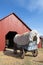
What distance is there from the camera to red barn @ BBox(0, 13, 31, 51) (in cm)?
2886

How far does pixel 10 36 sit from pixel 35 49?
15.9 metres

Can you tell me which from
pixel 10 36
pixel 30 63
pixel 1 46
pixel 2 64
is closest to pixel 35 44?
pixel 30 63

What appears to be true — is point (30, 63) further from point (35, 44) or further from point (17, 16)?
point (17, 16)

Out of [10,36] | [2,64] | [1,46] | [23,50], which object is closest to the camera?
[2,64]

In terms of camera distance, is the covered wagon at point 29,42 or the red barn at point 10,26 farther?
the red barn at point 10,26

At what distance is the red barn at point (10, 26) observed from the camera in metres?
28.9

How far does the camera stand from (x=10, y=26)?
29.7 m

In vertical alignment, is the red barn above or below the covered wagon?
above

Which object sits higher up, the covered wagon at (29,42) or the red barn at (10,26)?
the red barn at (10,26)

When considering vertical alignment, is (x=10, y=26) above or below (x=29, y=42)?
above

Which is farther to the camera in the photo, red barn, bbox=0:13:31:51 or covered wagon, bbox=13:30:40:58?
red barn, bbox=0:13:31:51

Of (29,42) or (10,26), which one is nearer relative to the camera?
(29,42)

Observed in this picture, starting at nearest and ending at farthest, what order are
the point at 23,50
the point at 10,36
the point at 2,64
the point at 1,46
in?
the point at 2,64
the point at 23,50
the point at 1,46
the point at 10,36

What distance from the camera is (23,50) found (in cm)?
2198
